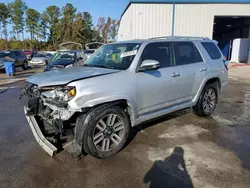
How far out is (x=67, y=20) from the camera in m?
60.4

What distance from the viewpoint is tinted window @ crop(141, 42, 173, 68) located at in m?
4.14

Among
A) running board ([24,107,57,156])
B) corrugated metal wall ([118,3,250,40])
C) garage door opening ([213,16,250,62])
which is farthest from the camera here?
garage door opening ([213,16,250,62])

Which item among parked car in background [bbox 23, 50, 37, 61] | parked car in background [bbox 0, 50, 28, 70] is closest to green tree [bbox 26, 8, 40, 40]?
parked car in background [bbox 23, 50, 37, 61]

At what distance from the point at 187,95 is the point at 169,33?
16710 millimetres

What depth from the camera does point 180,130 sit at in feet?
15.7

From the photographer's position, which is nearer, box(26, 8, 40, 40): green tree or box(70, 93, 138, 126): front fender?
box(70, 93, 138, 126): front fender

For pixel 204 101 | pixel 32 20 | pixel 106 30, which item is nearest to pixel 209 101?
pixel 204 101

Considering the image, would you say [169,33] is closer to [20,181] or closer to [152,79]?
[152,79]

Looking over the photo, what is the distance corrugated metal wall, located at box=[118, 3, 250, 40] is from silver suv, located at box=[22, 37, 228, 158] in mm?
15342

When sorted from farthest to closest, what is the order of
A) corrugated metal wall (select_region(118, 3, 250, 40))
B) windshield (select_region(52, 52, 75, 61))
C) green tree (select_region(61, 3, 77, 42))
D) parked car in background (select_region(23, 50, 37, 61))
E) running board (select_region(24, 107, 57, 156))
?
green tree (select_region(61, 3, 77, 42)), parked car in background (select_region(23, 50, 37, 61)), corrugated metal wall (select_region(118, 3, 250, 40)), windshield (select_region(52, 52, 75, 61)), running board (select_region(24, 107, 57, 156))

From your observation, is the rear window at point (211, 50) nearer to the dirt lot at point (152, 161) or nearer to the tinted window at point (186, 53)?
the tinted window at point (186, 53)

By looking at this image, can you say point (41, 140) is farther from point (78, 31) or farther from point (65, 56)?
point (78, 31)

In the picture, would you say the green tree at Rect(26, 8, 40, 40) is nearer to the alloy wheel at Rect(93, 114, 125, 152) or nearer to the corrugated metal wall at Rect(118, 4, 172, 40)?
the corrugated metal wall at Rect(118, 4, 172, 40)

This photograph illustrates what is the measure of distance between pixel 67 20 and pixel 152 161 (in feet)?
206
